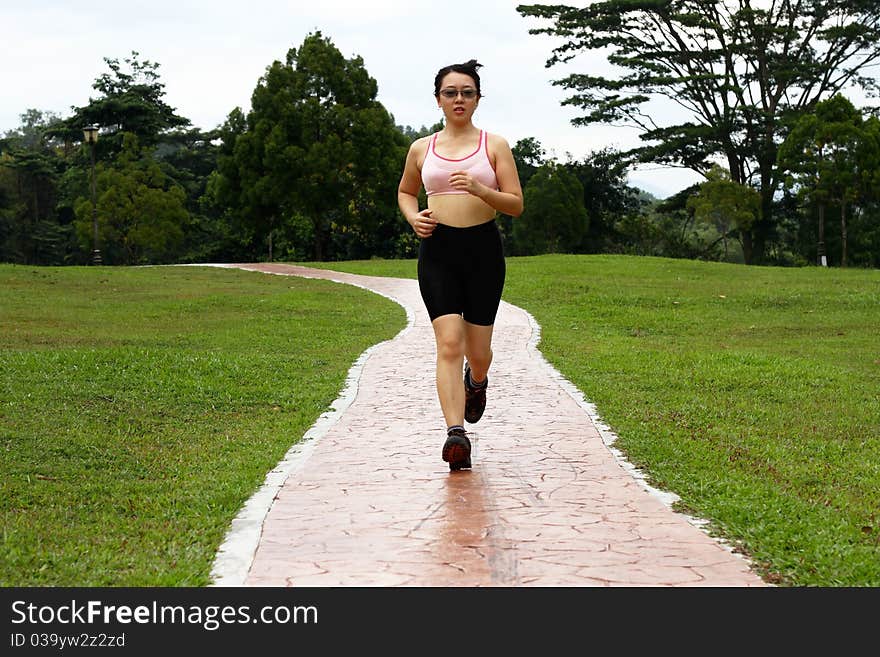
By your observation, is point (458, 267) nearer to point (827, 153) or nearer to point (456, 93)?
point (456, 93)

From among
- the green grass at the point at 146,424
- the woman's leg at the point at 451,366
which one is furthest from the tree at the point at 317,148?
the woman's leg at the point at 451,366

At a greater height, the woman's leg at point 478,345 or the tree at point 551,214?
the tree at point 551,214

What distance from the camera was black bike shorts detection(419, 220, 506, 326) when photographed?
21.7ft

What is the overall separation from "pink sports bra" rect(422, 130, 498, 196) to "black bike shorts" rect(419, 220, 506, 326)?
9.1 inches

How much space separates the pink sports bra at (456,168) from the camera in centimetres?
654

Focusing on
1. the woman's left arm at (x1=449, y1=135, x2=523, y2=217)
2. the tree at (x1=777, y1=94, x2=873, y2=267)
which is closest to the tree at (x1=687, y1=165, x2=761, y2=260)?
the tree at (x1=777, y1=94, x2=873, y2=267)

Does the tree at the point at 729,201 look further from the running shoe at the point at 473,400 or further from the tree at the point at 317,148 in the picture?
the running shoe at the point at 473,400

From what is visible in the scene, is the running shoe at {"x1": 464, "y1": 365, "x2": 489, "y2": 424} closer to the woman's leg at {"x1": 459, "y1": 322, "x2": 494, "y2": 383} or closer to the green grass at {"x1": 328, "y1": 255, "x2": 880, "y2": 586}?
the woman's leg at {"x1": 459, "y1": 322, "x2": 494, "y2": 383}

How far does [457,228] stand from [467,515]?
181cm

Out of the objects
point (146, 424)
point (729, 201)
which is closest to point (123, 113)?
point (729, 201)

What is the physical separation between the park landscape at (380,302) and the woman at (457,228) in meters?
1.32

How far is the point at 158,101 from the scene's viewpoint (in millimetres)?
59219

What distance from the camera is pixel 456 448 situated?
6.50 meters
